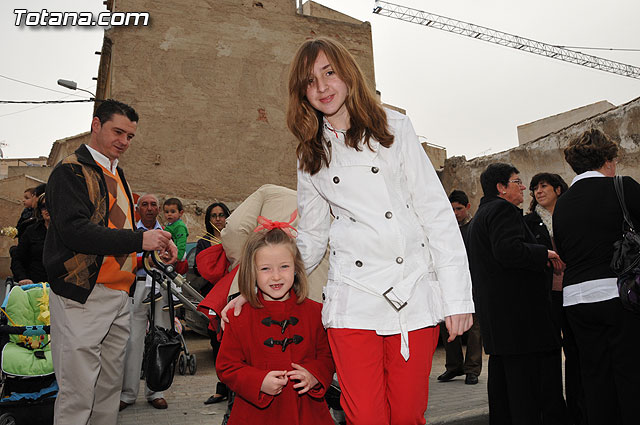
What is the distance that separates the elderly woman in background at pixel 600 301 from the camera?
3156 mm

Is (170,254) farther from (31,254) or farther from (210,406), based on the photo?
(31,254)

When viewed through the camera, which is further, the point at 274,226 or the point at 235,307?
the point at 274,226

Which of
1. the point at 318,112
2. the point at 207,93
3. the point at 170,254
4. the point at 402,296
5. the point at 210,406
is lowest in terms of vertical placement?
the point at 210,406

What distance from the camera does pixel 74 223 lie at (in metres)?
2.91

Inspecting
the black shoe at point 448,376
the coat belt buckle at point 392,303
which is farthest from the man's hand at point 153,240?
the black shoe at point 448,376

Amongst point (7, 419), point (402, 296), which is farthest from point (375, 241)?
point (7, 419)

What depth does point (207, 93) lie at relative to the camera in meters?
14.6

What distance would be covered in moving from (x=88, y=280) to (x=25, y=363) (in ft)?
4.78

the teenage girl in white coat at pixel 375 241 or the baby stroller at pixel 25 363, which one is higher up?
the teenage girl in white coat at pixel 375 241

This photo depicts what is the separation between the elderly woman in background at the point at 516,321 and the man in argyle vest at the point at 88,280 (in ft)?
7.77

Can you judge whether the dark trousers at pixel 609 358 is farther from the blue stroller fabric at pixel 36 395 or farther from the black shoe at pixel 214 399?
the blue stroller fabric at pixel 36 395

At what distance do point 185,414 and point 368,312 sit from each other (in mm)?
3135

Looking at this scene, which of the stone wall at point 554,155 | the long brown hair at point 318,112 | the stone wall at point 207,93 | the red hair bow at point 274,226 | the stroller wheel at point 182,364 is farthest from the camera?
the stone wall at point 207,93

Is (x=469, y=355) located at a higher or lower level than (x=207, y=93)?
lower
